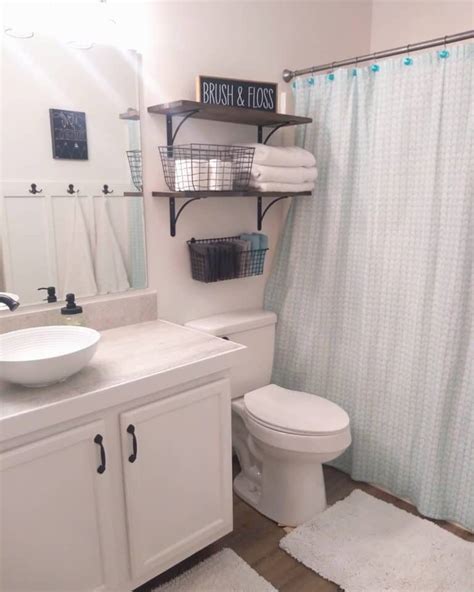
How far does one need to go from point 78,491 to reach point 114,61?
5.05 feet

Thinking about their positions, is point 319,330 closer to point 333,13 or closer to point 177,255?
point 177,255

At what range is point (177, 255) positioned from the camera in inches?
86.8

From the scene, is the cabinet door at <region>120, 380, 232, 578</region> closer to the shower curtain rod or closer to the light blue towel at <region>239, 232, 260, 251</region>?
the light blue towel at <region>239, 232, 260, 251</region>

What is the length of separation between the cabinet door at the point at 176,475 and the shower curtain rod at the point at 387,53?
1486 millimetres

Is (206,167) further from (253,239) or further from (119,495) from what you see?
(119,495)

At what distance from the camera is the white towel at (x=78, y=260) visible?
1.88 m

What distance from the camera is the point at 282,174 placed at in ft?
7.11

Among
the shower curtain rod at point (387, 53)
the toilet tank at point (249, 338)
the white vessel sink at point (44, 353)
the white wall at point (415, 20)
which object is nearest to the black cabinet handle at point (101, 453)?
the white vessel sink at point (44, 353)

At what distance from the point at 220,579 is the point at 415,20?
8.92 feet

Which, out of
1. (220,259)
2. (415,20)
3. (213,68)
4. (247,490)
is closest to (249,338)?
(220,259)

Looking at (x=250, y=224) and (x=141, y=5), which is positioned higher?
(x=141, y=5)

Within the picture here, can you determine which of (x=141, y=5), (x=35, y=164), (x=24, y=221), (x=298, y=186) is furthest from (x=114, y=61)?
(x=298, y=186)

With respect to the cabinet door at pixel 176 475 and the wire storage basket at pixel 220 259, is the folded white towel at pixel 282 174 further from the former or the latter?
the cabinet door at pixel 176 475

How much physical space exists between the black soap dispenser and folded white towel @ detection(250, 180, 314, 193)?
91 centimetres
